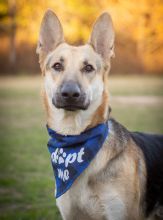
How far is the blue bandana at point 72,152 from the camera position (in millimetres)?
4270

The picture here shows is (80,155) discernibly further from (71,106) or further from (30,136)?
(30,136)

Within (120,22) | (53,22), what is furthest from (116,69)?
(53,22)

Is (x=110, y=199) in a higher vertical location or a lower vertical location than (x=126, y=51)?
higher

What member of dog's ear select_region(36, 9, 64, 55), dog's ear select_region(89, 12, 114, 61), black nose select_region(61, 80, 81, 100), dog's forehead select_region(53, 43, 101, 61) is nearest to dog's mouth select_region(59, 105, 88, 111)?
black nose select_region(61, 80, 81, 100)

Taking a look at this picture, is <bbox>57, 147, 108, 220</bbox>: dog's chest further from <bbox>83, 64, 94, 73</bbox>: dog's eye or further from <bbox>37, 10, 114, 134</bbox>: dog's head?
<bbox>83, 64, 94, 73</bbox>: dog's eye

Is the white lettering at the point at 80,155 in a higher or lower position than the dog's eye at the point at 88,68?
lower

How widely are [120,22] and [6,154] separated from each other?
21.4 ft

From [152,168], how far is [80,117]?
2.73 ft

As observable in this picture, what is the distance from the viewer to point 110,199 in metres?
4.06

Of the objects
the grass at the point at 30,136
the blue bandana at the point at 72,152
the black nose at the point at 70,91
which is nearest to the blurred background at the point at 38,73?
the grass at the point at 30,136

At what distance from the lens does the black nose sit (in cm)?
406

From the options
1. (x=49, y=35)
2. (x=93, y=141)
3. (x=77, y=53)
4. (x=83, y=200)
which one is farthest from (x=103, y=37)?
(x=83, y=200)

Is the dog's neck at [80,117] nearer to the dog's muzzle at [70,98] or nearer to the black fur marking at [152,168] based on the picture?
the dog's muzzle at [70,98]

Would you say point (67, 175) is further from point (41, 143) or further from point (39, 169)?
point (41, 143)
